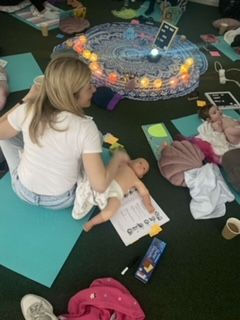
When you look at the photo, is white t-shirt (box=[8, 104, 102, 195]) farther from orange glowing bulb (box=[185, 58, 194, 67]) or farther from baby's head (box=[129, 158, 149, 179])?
orange glowing bulb (box=[185, 58, 194, 67])

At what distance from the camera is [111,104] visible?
229 centimetres

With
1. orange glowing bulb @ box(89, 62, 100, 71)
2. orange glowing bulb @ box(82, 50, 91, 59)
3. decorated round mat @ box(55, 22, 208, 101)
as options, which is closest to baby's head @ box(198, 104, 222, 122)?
decorated round mat @ box(55, 22, 208, 101)

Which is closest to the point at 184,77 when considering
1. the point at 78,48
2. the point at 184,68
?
the point at 184,68

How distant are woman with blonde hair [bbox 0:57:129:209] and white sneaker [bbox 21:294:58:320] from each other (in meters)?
0.45

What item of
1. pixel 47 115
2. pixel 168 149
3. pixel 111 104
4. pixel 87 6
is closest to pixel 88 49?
pixel 111 104

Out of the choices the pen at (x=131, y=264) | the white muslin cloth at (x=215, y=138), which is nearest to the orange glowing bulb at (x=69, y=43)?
the white muslin cloth at (x=215, y=138)

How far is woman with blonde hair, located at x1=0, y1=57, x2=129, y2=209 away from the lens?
3.76ft

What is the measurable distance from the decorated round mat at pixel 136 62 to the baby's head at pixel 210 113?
297mm

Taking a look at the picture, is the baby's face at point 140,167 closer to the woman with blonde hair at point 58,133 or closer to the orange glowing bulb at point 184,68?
the woman with blonde hair at point 58,133

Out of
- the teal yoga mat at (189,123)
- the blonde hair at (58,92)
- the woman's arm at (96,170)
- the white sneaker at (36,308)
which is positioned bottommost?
the white sneaker at (36,308)

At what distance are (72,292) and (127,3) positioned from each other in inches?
124

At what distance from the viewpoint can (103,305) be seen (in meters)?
1.29

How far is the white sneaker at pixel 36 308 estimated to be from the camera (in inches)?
50.4

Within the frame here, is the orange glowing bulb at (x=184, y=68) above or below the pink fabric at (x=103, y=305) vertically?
above
